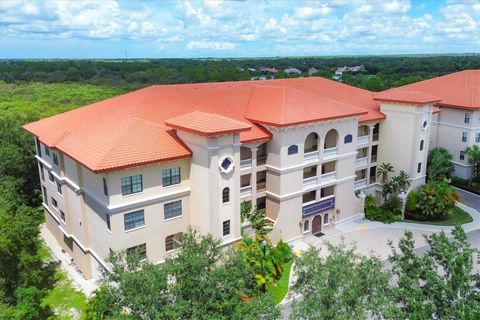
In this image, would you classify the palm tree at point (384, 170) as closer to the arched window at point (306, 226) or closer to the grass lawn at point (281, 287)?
the arched window at point (306, 226)

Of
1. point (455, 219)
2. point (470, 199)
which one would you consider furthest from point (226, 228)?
point (470, 199)

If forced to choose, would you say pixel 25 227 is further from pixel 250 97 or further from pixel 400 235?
pixel 400 235

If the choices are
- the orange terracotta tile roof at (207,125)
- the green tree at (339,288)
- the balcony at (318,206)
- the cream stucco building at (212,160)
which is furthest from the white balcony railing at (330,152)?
the green tree at (339,288)

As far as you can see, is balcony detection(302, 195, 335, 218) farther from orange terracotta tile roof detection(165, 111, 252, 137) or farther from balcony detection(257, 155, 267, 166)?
orange terracotta tile roof detection(165, 111, 252, 137)

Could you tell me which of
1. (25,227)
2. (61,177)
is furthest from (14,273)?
(61,177)

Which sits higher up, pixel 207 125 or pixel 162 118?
pixel 207 125

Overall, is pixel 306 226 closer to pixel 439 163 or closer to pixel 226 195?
pixel 226 195
